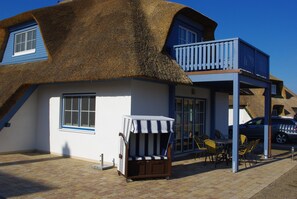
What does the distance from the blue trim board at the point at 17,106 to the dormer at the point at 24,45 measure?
1358mm

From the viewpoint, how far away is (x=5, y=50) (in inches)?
580

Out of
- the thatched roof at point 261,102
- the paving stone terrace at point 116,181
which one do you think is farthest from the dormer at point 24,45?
the thatched roof at point 261,102

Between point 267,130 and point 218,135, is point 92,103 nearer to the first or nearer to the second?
point 218,135

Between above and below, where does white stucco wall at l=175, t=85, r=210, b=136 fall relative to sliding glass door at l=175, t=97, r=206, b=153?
above

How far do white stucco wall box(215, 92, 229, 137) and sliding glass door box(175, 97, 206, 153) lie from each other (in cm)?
125

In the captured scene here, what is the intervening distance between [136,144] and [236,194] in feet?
9.43

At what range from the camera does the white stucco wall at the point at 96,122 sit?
9.90 metres

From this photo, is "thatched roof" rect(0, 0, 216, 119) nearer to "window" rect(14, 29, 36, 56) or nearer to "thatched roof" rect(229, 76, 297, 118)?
"window" rect(14, 29, 36, 56)

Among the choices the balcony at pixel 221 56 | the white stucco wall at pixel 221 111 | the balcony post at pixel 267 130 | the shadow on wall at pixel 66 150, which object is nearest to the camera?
the balcony at pixel 221 56

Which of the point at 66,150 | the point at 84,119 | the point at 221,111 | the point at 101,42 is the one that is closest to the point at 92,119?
the point at 84,119

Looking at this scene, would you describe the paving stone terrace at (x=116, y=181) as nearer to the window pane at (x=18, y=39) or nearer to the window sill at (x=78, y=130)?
the window sill at (x=78, y=130)

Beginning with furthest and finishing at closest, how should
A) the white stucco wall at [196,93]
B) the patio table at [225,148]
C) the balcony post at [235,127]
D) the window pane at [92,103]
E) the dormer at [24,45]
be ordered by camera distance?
the dormer at [24,45]
the white stucco wall at [196,93]
the window pane at [92,103]
the patio table at [225,148]
the balcony post at [235,127]

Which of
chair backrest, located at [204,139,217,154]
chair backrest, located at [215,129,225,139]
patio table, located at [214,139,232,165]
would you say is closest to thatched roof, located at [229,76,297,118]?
chair backrest, located at [215,129,225,139]

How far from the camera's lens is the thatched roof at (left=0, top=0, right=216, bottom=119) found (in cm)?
964
